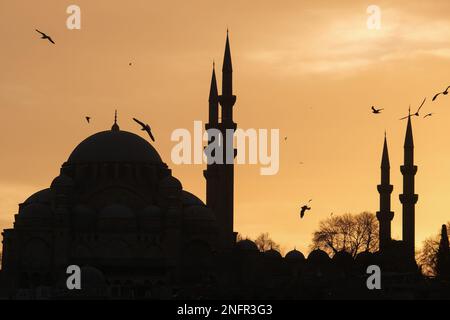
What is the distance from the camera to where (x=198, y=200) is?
12662cm

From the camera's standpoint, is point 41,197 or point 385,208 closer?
point 385,208

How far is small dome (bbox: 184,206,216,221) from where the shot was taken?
122 m

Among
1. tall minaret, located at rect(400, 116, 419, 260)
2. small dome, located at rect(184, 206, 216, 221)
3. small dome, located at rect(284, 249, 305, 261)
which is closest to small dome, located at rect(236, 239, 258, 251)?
small dome, located at rect(184, 206, 216, 221)

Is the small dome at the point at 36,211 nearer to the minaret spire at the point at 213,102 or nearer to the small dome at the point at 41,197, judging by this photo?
the small dome at the point at 41,197

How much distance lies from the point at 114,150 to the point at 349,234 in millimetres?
17101

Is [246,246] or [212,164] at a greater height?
[212,164]

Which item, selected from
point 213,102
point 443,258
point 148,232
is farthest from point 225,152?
point 443,258

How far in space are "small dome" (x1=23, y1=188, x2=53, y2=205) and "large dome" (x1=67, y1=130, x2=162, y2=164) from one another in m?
1.97

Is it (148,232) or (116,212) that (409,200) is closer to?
(148,232)

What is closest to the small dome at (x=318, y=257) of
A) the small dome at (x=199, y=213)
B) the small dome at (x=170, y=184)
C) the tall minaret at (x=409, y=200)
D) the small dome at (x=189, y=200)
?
Answer: the tall minaret at (x=409, y=200)

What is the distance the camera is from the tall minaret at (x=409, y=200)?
12112 centimetres

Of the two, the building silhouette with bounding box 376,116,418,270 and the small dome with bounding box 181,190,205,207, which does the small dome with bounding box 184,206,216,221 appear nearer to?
the small dome with bounding box 181,190,205,207

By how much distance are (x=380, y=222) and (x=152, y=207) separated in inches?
452

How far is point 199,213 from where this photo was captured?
123m
